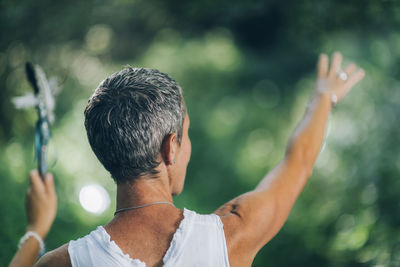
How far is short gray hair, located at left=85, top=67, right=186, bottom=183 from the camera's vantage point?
41.8 inches

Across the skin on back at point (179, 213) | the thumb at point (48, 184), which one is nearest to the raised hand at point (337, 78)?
the skin on back at point (179, 213)

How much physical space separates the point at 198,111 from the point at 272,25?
129 cm

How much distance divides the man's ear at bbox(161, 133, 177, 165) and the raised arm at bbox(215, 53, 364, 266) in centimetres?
19

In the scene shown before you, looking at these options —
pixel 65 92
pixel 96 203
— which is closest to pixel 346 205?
pixel 96 203

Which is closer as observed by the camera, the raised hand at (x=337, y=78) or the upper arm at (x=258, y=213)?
the upper arm at (x=258, y=213)

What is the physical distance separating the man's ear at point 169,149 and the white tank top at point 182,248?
0.15m

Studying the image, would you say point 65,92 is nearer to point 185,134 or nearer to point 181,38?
point 181,38

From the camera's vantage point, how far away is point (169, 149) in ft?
3.62

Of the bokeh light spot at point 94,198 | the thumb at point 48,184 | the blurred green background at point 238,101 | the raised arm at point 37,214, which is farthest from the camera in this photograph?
the bokeh light spot at point 94,198

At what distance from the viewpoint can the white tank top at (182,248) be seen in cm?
100

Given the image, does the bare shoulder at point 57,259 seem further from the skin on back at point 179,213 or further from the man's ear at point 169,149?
the man's ear at point 169,149

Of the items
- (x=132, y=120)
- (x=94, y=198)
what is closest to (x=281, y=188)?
(x=132, y=120)

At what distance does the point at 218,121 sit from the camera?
4.96 metres

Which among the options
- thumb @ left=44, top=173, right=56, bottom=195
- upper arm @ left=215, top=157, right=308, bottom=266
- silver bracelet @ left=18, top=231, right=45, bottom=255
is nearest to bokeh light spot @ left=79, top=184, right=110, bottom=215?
thumb @ left=44, top=173, right=56, bottom=195
